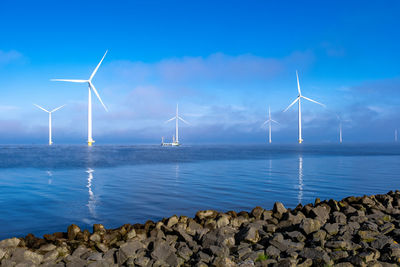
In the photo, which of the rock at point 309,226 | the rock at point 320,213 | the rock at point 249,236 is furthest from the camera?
the rock at point 320,213

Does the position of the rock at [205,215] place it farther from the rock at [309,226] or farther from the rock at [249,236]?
the rock at [309,226]

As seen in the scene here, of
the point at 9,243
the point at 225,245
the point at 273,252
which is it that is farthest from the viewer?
the point at 9,243

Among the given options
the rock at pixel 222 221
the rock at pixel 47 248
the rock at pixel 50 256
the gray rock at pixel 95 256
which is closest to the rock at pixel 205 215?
the rock at pixel 222 221

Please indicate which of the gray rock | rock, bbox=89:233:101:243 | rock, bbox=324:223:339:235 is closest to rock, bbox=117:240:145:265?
the gray rock

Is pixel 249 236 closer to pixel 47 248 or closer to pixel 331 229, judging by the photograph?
pixel 331 229

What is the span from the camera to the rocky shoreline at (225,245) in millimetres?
8469

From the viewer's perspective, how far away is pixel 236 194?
71.9ft

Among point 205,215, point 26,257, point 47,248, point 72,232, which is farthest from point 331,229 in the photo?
point 26,257

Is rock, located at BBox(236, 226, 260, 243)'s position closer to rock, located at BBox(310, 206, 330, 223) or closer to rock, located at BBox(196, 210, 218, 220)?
rock, located at BBox(196, 210, 218, 220)

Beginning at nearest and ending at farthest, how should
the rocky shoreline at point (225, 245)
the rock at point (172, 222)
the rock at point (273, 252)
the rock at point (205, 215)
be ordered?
the rocky shoreline at point (225, 245)
the rock at point (273, 252)
the rock at point (172, 222)
the rock at point (205, 215)

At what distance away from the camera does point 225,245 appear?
9312mm

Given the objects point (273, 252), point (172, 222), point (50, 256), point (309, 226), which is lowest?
point (50, 256)

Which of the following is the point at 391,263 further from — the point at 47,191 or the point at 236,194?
the point at 47,191

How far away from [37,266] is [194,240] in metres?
4.17
